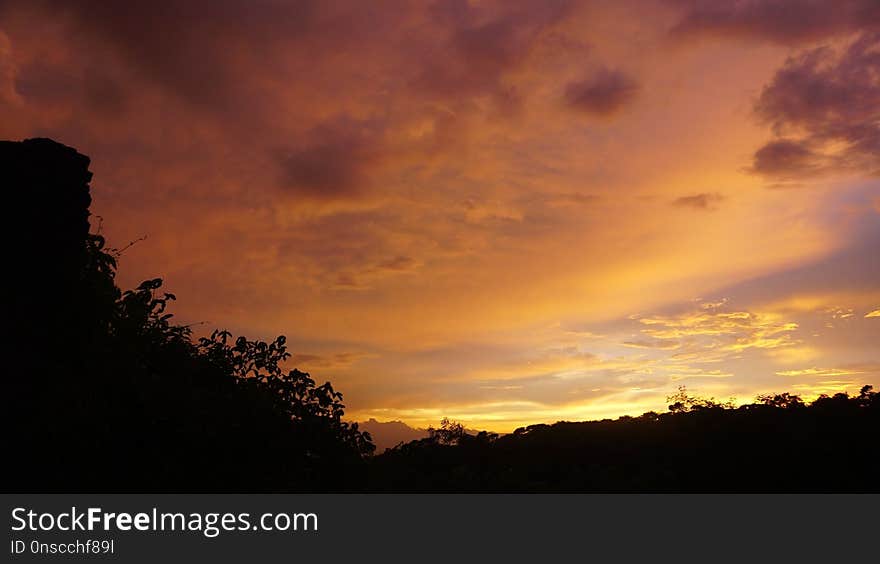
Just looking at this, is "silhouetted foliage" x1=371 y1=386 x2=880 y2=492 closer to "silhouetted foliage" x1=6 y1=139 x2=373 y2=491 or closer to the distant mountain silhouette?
the distant mountain silhouette

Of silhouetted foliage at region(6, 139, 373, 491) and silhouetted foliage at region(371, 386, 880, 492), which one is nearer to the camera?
silhouetted foliage at region(6, 139, 373, 491)

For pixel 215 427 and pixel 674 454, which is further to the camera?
pixel 674 454

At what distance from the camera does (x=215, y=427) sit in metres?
10.8

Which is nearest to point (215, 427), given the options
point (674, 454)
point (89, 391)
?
point (89, 391)

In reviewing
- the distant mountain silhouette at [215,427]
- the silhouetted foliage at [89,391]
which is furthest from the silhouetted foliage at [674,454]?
the silhouetted foliage at [89,391]

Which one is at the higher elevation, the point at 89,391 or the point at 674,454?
the point at 89,391

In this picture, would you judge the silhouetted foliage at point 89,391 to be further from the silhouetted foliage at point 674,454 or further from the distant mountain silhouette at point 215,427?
the silhouetted foliage at point 674,454

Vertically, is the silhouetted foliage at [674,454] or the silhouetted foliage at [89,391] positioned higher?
the silhouetted foliage at [89,391]

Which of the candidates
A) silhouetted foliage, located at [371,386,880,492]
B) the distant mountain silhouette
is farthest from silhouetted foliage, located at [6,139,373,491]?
silhouetted foliage, located at [371,386,880,492]

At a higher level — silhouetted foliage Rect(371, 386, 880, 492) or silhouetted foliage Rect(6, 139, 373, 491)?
silhouetted foliage Rect(6, 139, 373, 491)

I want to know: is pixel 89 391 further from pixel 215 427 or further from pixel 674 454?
pixel 674 454

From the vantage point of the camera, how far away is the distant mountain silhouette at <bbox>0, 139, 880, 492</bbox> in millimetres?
9711

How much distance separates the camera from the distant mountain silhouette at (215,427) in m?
9.71
